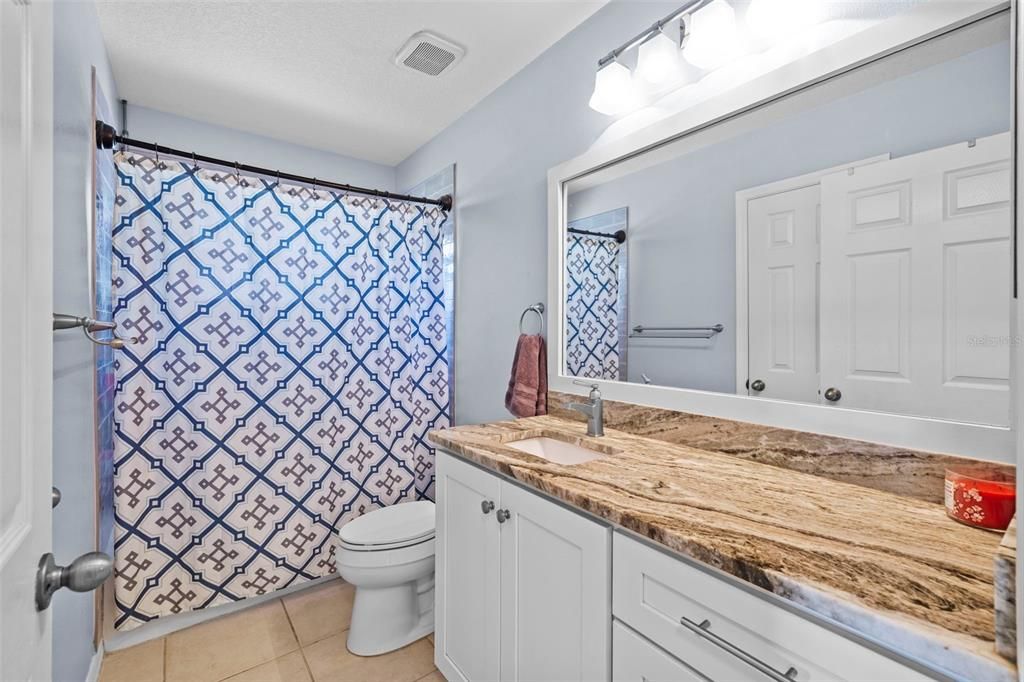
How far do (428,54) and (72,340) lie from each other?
1608 mm

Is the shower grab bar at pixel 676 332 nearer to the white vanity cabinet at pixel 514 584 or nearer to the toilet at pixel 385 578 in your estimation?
the white vanity cabinet at pixel 514 584

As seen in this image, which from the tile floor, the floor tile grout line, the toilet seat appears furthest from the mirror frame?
the floor tile grout line

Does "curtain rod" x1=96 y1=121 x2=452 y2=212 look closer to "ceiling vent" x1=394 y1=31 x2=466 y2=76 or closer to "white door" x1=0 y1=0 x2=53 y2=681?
"ceiling vent" x1=394 y1=31 x2=466 y2=76

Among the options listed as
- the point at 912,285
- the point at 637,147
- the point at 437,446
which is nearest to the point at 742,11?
the point at 637,147

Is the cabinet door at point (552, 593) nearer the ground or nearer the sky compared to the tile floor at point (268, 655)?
nearer the sky

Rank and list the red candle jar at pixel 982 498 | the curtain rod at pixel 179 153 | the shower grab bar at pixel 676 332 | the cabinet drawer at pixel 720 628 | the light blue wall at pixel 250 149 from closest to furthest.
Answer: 1. the cabinet drawer at pixel 720 628
2. the red candle jar at pixel 982 498
3. the shower grab bar at pixel 676 332
4. the curtain rod at pixel 179 153
5. the light blue wall at pixel 250 149

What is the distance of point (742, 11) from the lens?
1293mm

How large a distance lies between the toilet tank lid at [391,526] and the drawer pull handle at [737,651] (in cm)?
127

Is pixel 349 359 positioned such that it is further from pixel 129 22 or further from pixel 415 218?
pixel 129 22

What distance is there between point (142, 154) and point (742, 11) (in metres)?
2.16

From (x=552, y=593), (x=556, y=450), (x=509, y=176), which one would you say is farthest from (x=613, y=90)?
(x=552, y=593)

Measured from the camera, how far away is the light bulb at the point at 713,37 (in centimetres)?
126

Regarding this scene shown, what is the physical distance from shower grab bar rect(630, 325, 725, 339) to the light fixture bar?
2.94 feet

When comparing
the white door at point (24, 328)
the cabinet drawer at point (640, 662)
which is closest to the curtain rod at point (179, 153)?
the white door at point (24, 328)
